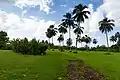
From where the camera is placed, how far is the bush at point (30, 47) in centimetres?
6909

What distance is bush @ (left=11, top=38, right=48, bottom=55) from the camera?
69.1m

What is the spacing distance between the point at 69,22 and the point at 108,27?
20.2 m

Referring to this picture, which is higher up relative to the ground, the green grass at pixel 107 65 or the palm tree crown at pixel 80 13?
the palm tree crown at pixel 80 13

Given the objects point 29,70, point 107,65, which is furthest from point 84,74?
point 107,65

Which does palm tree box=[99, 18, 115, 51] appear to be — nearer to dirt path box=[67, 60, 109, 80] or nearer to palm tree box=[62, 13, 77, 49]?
palm tree box=[62, 13, 77, 49]

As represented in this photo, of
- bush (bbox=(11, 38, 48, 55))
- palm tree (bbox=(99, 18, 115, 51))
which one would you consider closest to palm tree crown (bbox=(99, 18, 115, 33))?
palm tree (bbox=(99, 18, 115, 51))

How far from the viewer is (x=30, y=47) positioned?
230 feet

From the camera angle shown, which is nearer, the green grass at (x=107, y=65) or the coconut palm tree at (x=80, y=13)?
the green grass at (x=107, y=65)

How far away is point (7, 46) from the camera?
90.6 metres

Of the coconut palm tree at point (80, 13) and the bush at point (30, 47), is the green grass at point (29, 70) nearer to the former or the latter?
the bush at point (30, 47)

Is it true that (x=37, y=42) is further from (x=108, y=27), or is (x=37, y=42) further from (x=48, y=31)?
(x=48, y=31)

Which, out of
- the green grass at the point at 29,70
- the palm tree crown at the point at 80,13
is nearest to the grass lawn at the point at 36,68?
the green grass at the point at 29,70

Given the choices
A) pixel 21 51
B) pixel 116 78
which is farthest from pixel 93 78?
pixel 21 51

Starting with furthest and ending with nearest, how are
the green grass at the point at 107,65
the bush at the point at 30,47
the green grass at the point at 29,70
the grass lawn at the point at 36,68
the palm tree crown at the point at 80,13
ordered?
the palm tree crown at the point at 80,13, the bush at the point at 30,47, the green grass at the point at 107,65, the grass lawn at the point at 36,68, the green grass at the point at 29,70
